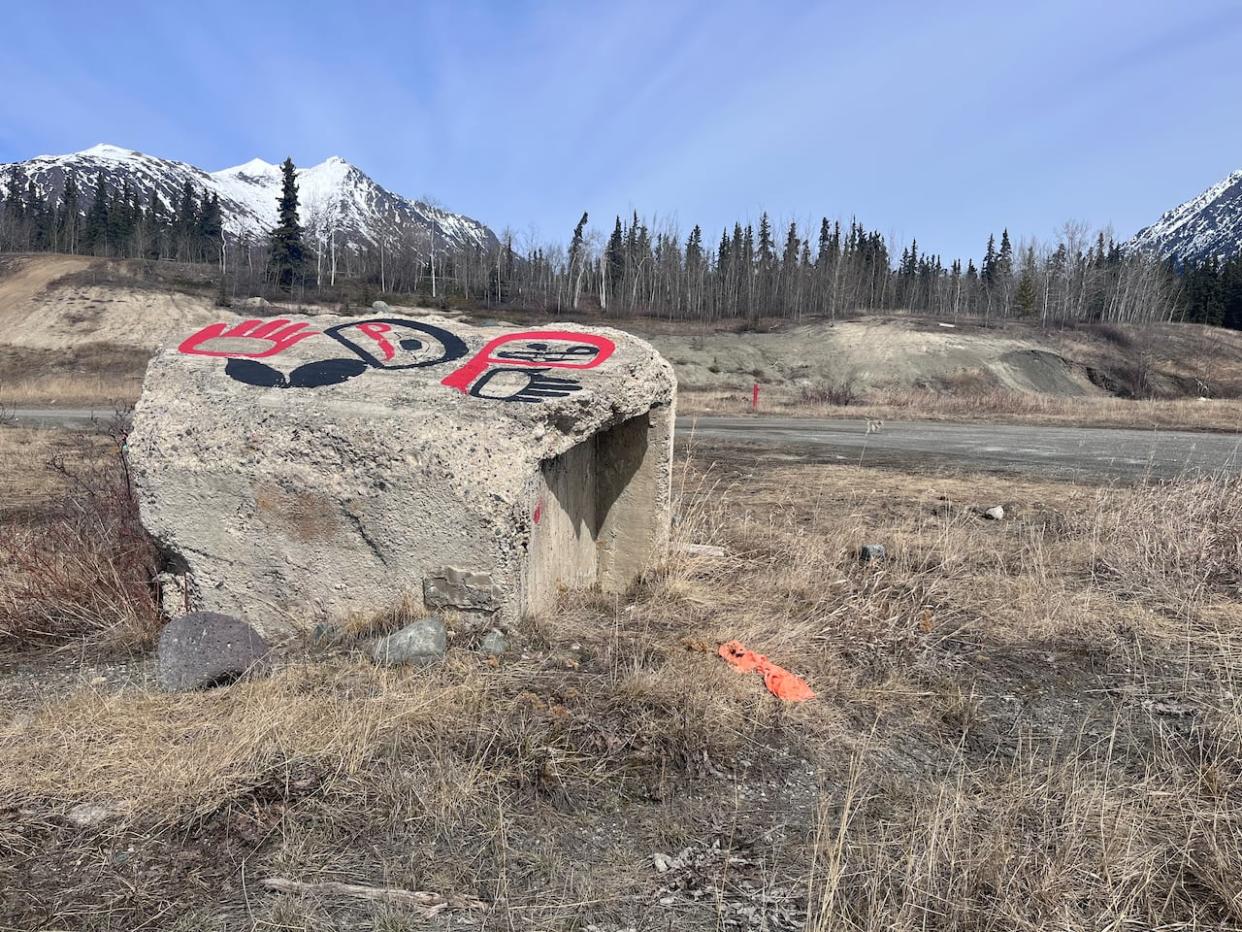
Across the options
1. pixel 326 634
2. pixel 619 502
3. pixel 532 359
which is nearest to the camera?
pixel 326 634

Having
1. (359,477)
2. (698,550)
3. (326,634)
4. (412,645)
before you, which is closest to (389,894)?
(412,645)

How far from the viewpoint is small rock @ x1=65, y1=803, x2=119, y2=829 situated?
2.39m

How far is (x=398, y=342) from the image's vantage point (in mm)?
5008

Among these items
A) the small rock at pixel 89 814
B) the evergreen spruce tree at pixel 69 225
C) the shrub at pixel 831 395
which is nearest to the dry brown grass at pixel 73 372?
the shrub at pixel 831 395

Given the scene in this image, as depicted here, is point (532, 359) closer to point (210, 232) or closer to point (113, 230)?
point (113, 230)

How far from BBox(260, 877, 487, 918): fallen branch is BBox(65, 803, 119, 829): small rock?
698 millimetres

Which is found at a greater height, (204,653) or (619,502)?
(619,502)

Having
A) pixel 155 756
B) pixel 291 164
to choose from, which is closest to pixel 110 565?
pixel 155 756

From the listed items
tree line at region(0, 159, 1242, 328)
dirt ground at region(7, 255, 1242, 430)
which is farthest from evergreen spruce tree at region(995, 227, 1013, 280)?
dirt ground at region(7, 255, 1242, 430)

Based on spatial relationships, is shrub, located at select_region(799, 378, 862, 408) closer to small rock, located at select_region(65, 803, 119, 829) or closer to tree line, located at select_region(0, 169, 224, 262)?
small rock, located at select_region(65, 803, 119, 829)

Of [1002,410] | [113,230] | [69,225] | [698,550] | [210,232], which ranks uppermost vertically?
[210,232]

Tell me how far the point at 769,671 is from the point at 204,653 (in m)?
2.64

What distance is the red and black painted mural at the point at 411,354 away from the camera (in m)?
4.40

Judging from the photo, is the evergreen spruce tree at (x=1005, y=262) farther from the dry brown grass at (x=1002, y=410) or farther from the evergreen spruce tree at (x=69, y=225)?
the evergreen spruce tree at (x=69, y=225)
